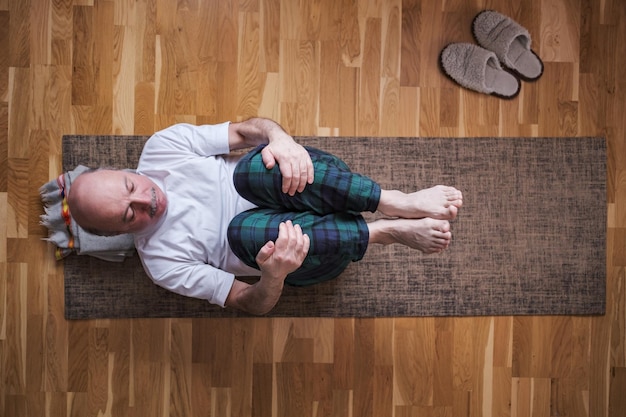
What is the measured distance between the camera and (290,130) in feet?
6.20

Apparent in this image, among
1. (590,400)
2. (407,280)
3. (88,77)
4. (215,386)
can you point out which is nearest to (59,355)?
(215,386)

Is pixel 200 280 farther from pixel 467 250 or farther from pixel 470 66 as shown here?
pixel 470 66

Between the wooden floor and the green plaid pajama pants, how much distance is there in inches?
16.2

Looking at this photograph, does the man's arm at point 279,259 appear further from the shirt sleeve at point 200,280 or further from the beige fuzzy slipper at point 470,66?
the beige fuzzy slipper at point 470,66

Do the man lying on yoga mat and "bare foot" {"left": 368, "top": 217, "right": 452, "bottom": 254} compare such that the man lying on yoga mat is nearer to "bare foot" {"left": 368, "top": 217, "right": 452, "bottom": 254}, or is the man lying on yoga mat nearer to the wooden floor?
"bare foot" {"left": 368, "top": 217, "right": 452, "bottom": 254}

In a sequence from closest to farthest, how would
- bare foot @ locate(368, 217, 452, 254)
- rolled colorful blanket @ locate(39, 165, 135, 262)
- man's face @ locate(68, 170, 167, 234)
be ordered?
man's face @ locate(68, 170, 167, 234) < bare foot @ locate(368, 217, 452, 254) < rolled colorful blanket @ locate(39, 165, 135, 262)

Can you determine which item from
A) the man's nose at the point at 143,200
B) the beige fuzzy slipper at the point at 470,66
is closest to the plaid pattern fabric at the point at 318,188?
the man's nose at the point at 143,200

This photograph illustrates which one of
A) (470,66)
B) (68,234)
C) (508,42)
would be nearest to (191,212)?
(68,234)

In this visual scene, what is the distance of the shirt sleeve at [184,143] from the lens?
1606 millimetres

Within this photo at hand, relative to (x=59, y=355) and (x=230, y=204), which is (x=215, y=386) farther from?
(x=230, y=204)

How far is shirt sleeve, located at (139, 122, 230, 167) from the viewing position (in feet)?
5.27

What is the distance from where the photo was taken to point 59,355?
6.13ft

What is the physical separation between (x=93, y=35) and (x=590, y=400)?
2.25 meters

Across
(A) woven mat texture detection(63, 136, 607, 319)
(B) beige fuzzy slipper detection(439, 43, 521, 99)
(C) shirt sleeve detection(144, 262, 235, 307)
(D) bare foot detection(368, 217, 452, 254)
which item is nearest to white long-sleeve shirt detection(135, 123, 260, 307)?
(C) shirt sleeve detection(144, 262, 235, 307)
